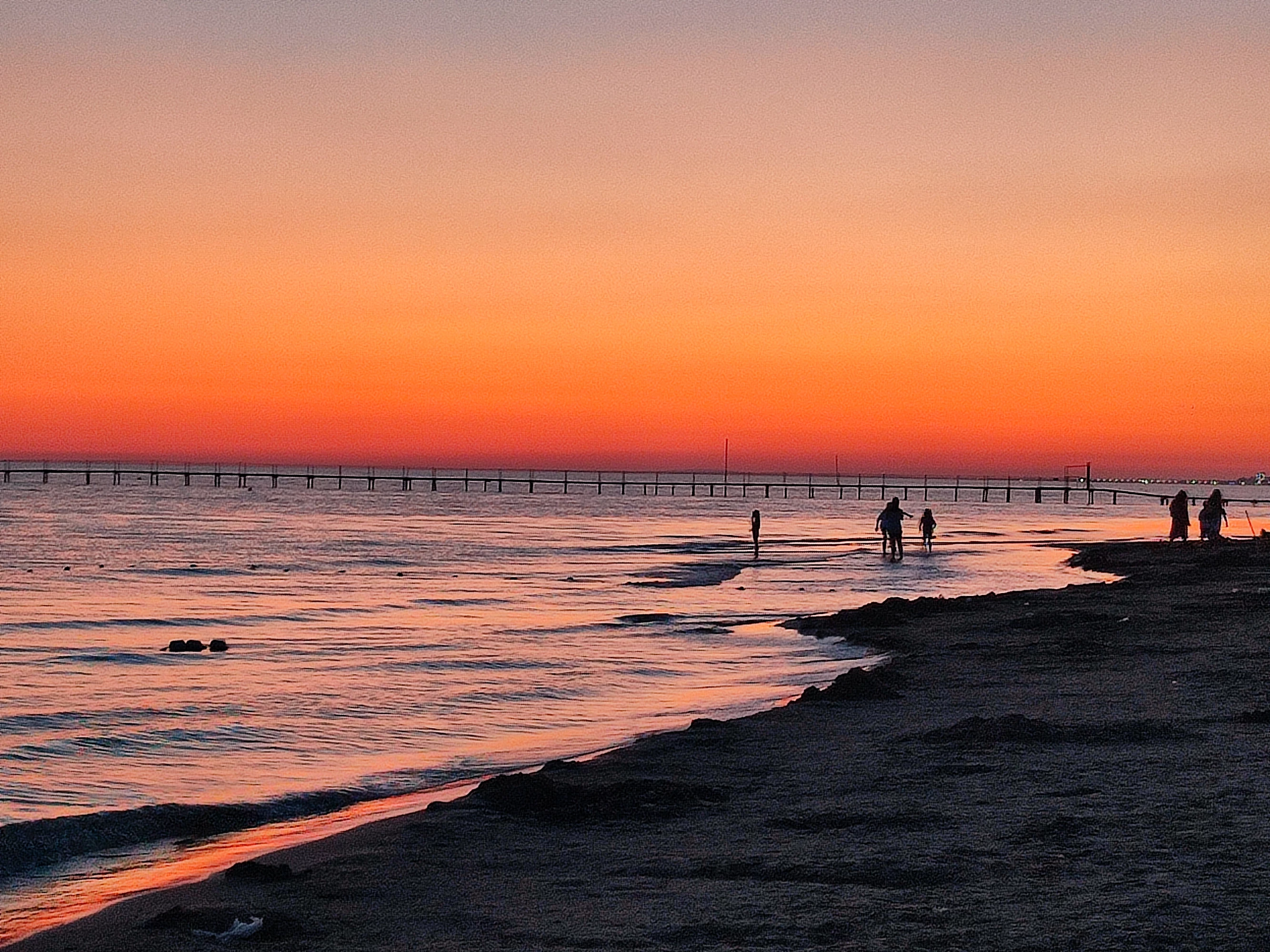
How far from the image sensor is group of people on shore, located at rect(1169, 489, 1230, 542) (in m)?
42.4

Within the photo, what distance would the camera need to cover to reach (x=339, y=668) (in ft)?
59.2

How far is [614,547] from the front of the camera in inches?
2045

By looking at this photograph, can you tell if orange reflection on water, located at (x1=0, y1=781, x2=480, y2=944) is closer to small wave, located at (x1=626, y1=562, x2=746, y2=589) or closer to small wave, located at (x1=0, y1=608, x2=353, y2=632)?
small wave, located at (x1=0, y1=608, x2=353, y2=632)

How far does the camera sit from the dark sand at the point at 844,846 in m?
→ 5.76

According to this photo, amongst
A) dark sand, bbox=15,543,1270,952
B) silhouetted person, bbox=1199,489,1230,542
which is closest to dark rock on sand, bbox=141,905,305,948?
dark sand, bbox=15,543,1270,952

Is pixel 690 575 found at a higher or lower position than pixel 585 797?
lower

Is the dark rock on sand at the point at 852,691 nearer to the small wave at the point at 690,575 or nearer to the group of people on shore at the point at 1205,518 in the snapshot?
the small wave at the point at 690,575

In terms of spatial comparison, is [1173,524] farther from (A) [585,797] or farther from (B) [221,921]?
(B) [221,921]

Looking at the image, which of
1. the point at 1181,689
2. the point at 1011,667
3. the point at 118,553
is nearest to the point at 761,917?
the point at 1181,689

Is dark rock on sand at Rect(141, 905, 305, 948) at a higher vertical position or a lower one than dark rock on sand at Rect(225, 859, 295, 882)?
higher

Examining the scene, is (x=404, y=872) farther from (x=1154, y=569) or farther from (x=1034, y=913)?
(x=1154, y=569)

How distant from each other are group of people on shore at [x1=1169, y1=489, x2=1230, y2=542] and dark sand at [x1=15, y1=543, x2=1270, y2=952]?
31925 mm

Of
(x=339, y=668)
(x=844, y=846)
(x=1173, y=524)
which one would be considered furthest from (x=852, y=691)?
(x=1173, y=524)

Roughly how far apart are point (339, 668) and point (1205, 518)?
109 feet
